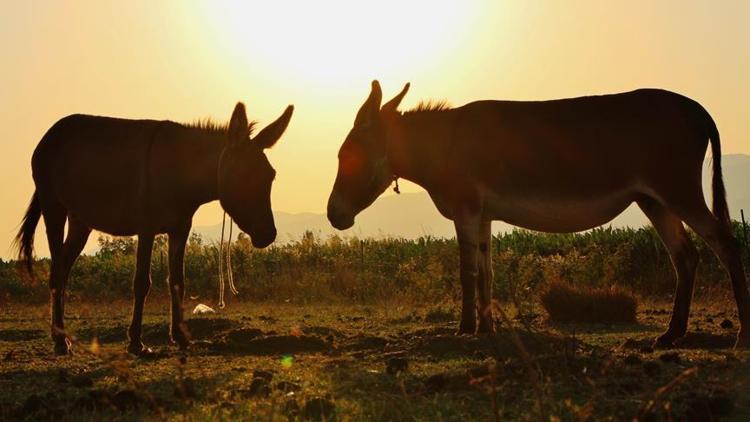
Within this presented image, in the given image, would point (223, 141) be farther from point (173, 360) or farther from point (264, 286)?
point (264, 286)

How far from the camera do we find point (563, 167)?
9539 millimetres

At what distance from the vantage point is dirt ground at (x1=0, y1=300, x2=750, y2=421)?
5516mm

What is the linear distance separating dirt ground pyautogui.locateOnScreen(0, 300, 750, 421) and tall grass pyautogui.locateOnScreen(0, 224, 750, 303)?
→ 6.80m

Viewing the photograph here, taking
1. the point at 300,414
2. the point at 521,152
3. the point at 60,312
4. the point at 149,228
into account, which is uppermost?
the point at 521,152

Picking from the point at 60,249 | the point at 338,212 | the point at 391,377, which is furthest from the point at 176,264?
the point at 391,377

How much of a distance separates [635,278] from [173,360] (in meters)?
13.5

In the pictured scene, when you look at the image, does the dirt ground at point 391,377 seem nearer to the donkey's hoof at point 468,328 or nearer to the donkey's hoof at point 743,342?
the donkey's hoof at point 743,342

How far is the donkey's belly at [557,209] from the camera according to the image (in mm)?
9367

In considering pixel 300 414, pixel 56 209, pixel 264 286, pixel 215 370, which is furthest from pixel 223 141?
pixel 264 286

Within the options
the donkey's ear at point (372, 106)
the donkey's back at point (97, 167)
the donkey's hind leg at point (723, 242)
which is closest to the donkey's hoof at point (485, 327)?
the donkey's hind leg at point (723, 242)

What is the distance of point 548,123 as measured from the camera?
968 centimetres

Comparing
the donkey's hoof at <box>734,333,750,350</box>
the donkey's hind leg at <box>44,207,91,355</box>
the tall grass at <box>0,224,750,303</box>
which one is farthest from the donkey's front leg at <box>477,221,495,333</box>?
the tall grass at <box>0,224,750,303</box>

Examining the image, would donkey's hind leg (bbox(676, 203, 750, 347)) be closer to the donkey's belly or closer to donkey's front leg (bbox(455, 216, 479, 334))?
the donkey's belly

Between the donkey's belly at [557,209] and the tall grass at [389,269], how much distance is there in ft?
20.3
